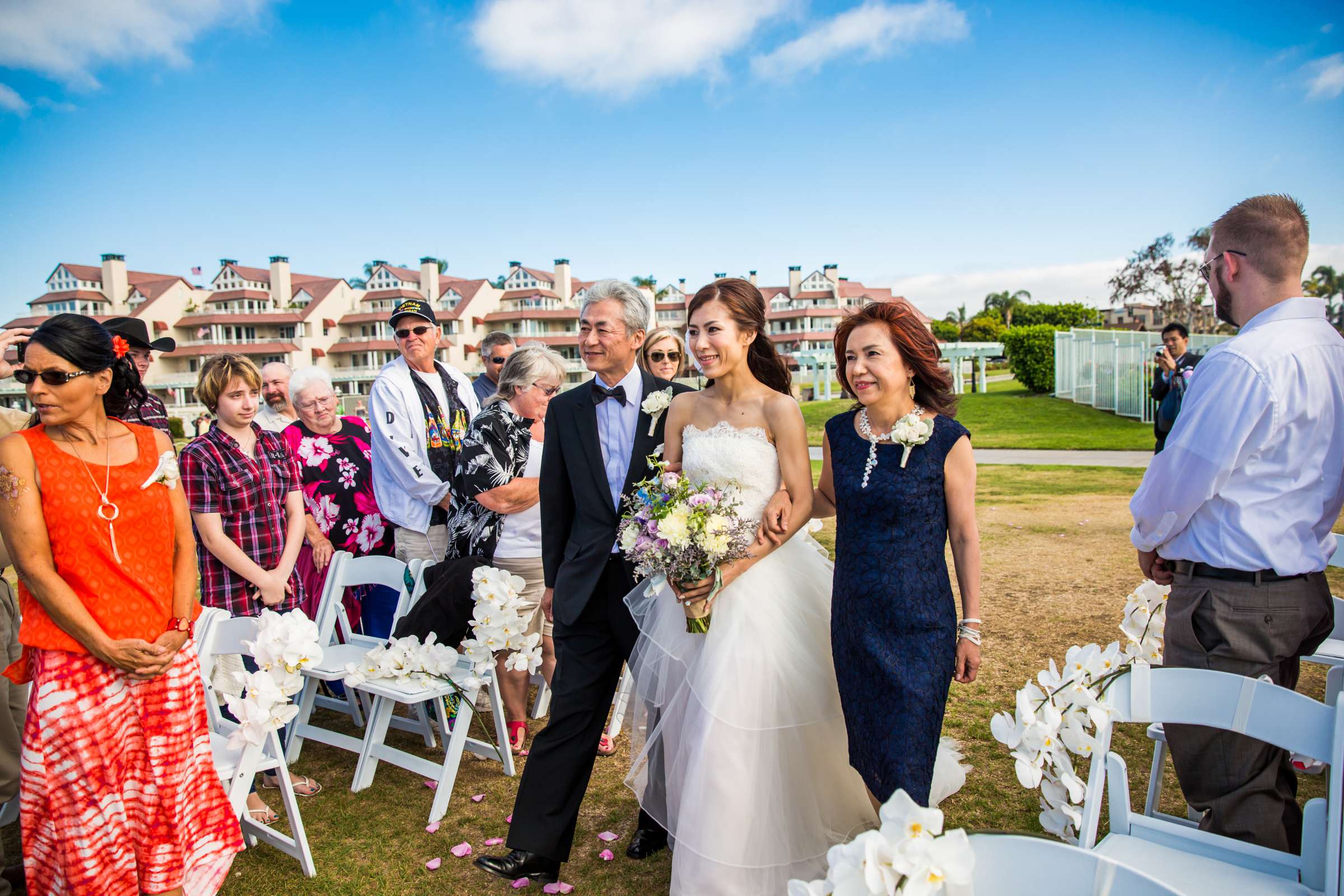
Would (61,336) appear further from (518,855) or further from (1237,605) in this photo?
(1237,605)

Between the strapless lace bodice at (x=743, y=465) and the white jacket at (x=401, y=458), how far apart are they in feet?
8.74

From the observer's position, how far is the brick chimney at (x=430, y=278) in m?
83.6

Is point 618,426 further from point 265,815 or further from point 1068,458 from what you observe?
point 1068,458

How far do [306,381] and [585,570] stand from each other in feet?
10.8

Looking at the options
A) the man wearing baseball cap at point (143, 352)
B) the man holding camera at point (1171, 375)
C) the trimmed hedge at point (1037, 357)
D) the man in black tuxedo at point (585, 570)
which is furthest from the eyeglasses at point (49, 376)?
the trimmed hedge at point (1037, 357)

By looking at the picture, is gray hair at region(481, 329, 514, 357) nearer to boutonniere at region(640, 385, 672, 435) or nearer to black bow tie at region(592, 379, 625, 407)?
black bow tie at region(592, 379, 625, 407)

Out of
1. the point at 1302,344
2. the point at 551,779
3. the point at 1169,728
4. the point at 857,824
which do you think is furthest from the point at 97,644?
the point at 1302,344

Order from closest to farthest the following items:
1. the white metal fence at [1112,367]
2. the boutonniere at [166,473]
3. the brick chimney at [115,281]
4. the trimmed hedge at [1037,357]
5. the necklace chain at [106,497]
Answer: the necklace chain at [106,497]
the boutonniere at [166,473]
the white metal fence at [1112,367]
the trimmed hedge at [1037,357]
the brick chimney at [115,281]

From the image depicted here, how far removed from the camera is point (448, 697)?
190 inches

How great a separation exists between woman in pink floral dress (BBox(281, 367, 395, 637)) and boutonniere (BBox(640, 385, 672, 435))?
9.42 ft

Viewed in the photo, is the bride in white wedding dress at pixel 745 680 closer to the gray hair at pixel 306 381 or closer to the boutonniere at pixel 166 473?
the boutonniere at pixel 166 473

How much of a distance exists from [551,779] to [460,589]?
1.41m

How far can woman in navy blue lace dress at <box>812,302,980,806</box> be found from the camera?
122 inches

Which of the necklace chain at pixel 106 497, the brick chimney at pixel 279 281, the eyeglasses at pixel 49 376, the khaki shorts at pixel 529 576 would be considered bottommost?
the khaki shorts at pixel 529 576
